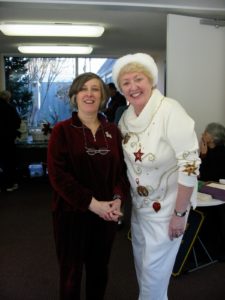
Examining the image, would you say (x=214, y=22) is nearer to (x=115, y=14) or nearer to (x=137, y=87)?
(x=115, y=14)

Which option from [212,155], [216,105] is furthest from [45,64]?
[212,155]

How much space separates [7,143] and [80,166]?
4129mm

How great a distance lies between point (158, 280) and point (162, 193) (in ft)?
1.44

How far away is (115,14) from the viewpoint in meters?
3.91

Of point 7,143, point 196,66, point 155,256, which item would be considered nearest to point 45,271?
point 155,256

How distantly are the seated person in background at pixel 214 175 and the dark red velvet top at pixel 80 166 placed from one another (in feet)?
5.01

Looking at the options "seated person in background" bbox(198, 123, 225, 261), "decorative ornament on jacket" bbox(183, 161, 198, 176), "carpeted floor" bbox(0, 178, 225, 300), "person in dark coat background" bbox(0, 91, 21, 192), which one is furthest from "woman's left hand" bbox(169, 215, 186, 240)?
"person in dark coat background" bbox(0, 91, 21, 192)

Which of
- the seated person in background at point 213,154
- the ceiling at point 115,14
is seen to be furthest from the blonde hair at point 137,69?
the ceiling at point 115,14

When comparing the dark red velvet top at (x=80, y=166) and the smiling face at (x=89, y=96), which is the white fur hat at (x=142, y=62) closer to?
the smiling face at (x=89, y=96)

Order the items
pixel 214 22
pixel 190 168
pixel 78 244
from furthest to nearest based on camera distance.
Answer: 1. pixel 214 22
2. pixel 78 244
3. pixel 190 168

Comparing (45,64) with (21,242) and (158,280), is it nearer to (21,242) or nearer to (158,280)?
(21,242)

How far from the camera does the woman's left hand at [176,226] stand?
1.72 m

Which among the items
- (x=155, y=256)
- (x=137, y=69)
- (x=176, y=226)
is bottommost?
(x=155, y=256)

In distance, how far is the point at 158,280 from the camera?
1814 mm
